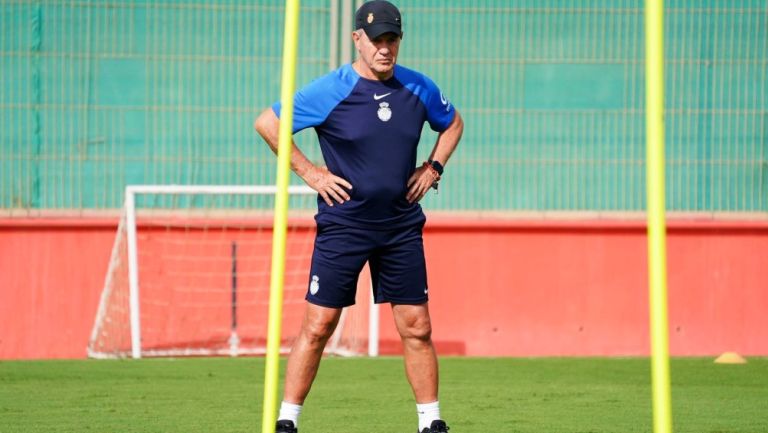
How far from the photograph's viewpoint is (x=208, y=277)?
38.9ft

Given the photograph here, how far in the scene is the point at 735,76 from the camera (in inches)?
478

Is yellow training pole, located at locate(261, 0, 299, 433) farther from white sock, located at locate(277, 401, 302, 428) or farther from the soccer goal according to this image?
the soccer goal

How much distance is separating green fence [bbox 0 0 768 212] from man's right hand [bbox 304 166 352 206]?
19.8 ft

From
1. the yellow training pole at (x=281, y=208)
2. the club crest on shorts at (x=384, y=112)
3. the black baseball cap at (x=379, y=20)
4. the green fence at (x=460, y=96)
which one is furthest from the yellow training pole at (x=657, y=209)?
the green fence at (x=460, y=96)

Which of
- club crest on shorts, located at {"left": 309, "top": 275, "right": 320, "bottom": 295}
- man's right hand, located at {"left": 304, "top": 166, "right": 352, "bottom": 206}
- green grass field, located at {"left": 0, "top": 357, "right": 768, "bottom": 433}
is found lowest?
green grass field, located at {"left": 0, "top": 357, "right": 768, "bottom": 433}

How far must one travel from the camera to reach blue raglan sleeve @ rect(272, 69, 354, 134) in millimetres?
6008

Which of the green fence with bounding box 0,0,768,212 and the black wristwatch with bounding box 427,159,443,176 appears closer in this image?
the black wristwatch with bounding box 427,159,443,176

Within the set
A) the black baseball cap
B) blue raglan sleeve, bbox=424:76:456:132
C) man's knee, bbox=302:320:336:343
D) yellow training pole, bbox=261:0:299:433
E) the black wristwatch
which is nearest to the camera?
yellow training pole, bbox=261:0:299:433

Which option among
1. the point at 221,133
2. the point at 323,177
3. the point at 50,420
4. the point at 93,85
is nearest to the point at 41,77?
the point at 93,85

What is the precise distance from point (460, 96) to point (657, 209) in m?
8.15

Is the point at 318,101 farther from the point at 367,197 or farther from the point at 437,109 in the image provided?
the point at 437,109

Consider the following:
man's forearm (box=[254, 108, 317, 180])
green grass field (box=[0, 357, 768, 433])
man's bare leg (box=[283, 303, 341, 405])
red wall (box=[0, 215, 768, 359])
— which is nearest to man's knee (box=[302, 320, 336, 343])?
man's bare leg (box=[283, 303, 341, 405])

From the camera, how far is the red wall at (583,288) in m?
12.0

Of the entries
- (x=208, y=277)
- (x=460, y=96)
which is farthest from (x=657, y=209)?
(x=460, y=96)
